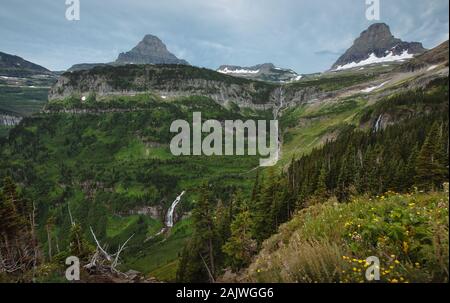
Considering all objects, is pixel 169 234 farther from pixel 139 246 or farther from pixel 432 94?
pixel 432 94

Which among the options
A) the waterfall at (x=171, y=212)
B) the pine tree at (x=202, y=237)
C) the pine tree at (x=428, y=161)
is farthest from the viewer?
the waterfall at (x=171, y=212)

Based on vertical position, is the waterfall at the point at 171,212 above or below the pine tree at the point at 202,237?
below

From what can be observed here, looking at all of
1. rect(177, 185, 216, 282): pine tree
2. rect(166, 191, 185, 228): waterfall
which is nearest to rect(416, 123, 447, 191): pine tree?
rect(177, 185, 216, 282): pine tree

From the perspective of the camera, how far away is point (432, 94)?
13925 centimetres

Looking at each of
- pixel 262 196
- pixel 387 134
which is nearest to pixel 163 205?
pixel 387 134

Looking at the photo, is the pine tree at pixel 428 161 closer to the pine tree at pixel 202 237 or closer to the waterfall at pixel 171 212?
the pine tree at pixel 202 237

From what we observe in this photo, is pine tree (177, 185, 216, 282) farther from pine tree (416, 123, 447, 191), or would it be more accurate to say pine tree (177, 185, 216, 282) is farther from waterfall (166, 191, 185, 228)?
waterfall (166, 191, 185, 228)

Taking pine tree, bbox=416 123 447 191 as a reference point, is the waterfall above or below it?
below

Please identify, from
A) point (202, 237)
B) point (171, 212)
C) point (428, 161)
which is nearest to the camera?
point (428, 161)

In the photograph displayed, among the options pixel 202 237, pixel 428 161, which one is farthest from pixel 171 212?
pixel 428 161

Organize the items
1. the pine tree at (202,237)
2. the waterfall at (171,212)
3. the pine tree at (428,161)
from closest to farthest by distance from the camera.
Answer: the pine tree at (428,161), the pine tree at (202,237), the waterfall at (171,212)

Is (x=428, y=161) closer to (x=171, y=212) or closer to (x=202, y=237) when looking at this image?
(x=202, y=237)

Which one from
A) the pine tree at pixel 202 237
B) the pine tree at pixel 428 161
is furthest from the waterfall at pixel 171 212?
the pine tree at pixel 428 161
